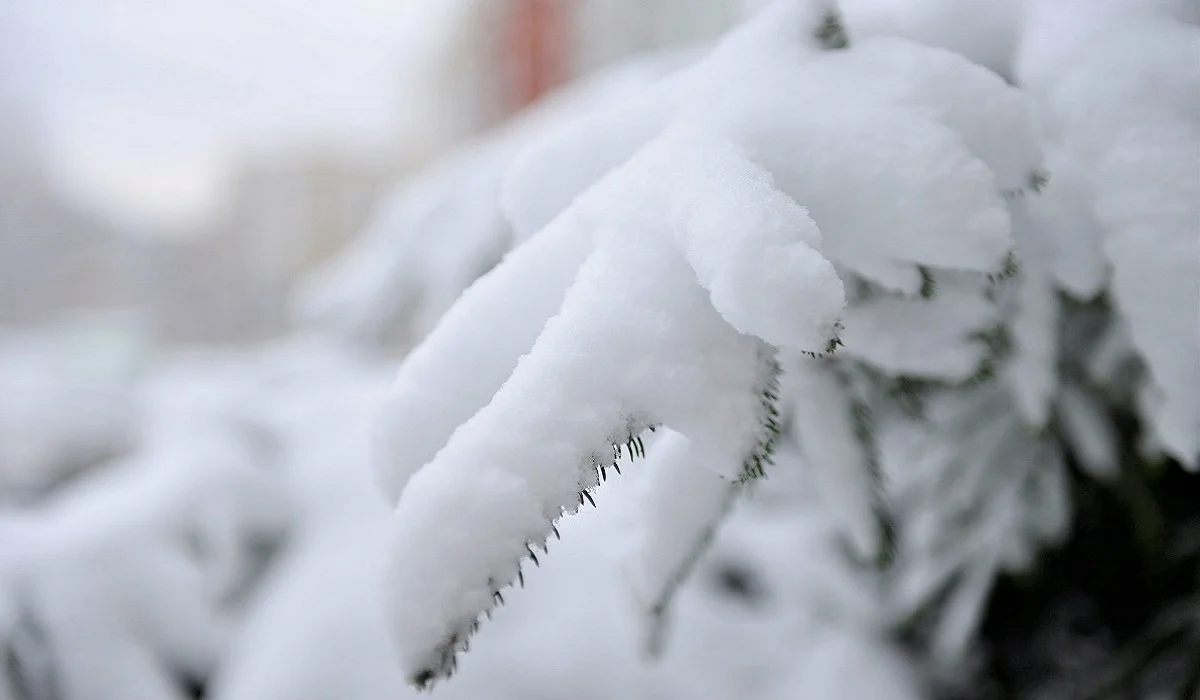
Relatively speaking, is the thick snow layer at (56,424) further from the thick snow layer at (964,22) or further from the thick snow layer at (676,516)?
the thick snow layer at (964,22)

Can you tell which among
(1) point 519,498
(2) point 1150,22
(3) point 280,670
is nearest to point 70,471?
(3) point 280,670

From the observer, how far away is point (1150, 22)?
45cm

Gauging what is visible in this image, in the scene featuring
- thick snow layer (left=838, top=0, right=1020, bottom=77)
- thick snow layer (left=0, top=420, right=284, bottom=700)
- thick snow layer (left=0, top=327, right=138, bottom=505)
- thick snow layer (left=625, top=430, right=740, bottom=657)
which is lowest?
thick snow layer (left=0, top=327, right=138, bottom=505)

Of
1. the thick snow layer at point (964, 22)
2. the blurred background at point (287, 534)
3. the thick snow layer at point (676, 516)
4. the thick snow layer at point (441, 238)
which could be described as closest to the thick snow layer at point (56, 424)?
the blurred background at point (287, 534)

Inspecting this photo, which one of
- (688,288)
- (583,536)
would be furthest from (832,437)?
(583,536)

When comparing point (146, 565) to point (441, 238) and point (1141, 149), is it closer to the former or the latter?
point (441, 238)

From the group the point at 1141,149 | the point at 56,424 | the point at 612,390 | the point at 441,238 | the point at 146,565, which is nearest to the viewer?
the point at 612,390

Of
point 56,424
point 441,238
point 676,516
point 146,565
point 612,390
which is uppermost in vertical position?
point 612,390

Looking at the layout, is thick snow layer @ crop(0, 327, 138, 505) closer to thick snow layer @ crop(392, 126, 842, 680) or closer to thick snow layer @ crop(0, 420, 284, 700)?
thick snow layer @ crop(0, 420, 284, 700)

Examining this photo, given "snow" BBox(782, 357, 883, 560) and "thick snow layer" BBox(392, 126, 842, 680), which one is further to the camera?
"snow" BBox(782, 357, 883, 560)

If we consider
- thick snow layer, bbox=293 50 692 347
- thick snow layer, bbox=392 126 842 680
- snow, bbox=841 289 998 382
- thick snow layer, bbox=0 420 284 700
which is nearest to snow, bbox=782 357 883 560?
snow, bbox=841 289 998 382

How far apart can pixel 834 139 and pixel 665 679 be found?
717 mm

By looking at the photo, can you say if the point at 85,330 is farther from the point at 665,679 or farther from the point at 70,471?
the point at 665,679

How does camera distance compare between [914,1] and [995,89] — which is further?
[914,1]
